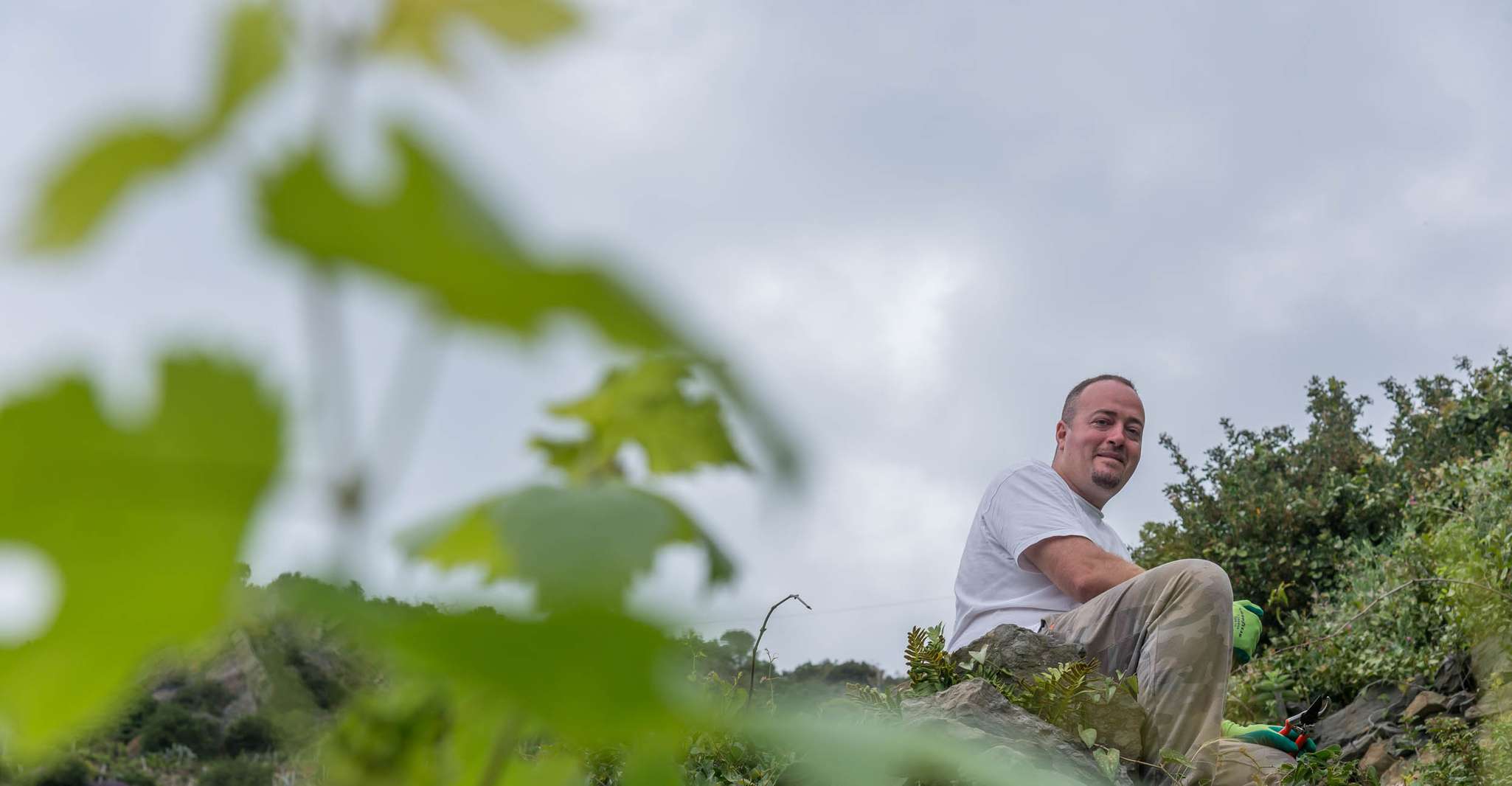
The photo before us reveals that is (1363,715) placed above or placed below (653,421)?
above

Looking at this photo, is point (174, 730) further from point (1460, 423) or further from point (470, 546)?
point (1460, 423)

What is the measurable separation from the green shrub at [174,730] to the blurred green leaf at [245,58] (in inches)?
79.8

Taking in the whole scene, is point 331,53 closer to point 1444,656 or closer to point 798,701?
point 798,701

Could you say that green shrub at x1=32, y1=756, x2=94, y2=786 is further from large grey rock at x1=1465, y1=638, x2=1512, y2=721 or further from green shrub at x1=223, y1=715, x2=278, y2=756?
large grey rock at x1=1465, y1=638, x2=1512, y2=721

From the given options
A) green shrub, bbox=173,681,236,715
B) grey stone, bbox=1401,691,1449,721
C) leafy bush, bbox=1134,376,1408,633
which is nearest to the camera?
green shrub, bbox=173,681,236,715

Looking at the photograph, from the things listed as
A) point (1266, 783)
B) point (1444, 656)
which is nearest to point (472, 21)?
point (1266, 783)

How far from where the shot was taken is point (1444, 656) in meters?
4.01

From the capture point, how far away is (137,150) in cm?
21

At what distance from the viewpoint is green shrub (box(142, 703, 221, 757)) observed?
2111 millimetres

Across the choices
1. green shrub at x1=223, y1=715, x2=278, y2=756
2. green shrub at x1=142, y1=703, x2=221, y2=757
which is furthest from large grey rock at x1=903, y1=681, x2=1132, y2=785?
green shrub at x1=142, y1=703, x2=221, y2=757

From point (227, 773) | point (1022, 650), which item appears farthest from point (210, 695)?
point (1022, 650)

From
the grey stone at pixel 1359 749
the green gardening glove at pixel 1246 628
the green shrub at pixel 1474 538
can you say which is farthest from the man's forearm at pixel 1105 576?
the grey stone at pixel 1359 749

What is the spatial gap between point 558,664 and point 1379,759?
4235 millimetres

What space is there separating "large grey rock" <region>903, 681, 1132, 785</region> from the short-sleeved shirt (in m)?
0.48
